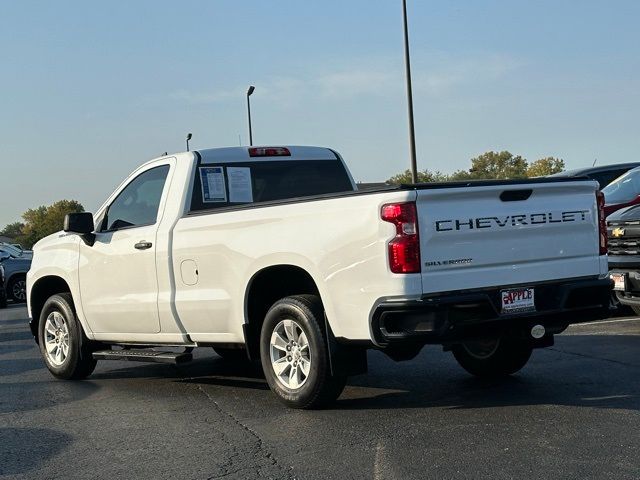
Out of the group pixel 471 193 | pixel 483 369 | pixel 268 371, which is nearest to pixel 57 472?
pixel 268 371

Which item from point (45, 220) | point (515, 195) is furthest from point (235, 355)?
point (45, 220)

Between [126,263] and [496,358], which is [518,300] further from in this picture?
[126,263]

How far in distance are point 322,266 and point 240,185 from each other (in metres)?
2.06

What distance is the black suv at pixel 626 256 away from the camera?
9.05 meters

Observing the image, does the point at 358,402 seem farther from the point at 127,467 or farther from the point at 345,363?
the point at 127,467

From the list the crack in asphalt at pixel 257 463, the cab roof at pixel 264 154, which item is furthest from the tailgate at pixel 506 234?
the cab roof at pixel 264 154

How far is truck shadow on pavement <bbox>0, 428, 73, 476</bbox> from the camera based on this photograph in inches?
204

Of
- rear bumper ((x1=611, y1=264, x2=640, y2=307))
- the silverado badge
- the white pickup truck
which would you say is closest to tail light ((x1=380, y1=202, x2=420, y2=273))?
the white pickup truck

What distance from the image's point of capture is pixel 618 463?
463cm

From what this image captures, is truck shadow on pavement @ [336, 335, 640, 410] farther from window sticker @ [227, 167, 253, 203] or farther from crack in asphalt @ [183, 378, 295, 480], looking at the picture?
window sticker @ [227, 167, 253, 203]

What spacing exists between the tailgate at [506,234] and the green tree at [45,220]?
390 ft

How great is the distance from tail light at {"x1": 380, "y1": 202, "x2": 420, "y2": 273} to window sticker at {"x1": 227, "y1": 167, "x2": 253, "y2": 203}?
2.46m

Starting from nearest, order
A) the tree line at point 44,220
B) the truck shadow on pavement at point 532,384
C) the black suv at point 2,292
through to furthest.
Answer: the truck shadow on pavement at point 532,384
the black suv at point 2,292
the tree line at point 44,220

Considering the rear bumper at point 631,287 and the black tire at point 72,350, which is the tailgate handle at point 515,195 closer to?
the rear bumper at point 631,287
